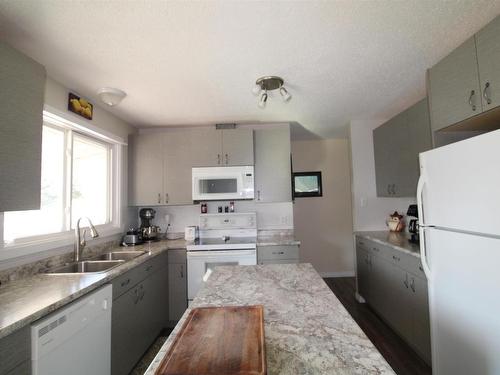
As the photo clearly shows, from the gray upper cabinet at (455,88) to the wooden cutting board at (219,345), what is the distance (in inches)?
69.1

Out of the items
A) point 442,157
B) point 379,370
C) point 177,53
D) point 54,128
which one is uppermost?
point 177,53

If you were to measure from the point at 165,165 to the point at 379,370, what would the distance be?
2861 millimetres

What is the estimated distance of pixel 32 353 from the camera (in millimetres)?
1101

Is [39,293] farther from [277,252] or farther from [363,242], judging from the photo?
[363,242]

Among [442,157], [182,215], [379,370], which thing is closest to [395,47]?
[442,157]

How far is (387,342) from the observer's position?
230 centimetres

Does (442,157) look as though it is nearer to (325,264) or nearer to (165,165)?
(165,165)

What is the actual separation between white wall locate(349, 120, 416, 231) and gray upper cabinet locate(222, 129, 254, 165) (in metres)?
1.37

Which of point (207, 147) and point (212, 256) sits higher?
point (207, 147)

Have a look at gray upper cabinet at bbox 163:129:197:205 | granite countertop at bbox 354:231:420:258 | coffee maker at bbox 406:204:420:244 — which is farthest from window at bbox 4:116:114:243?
coffee maker at bbox 406:204:420:244

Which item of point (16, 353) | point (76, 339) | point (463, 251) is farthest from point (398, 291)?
point (16, 353)

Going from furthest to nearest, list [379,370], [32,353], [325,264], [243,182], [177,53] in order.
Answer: [325,264]
[243,182]
[177,53]
[32,353]
[379,370]

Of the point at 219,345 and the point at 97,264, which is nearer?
the point at 219,345

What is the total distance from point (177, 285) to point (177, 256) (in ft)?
1.04
